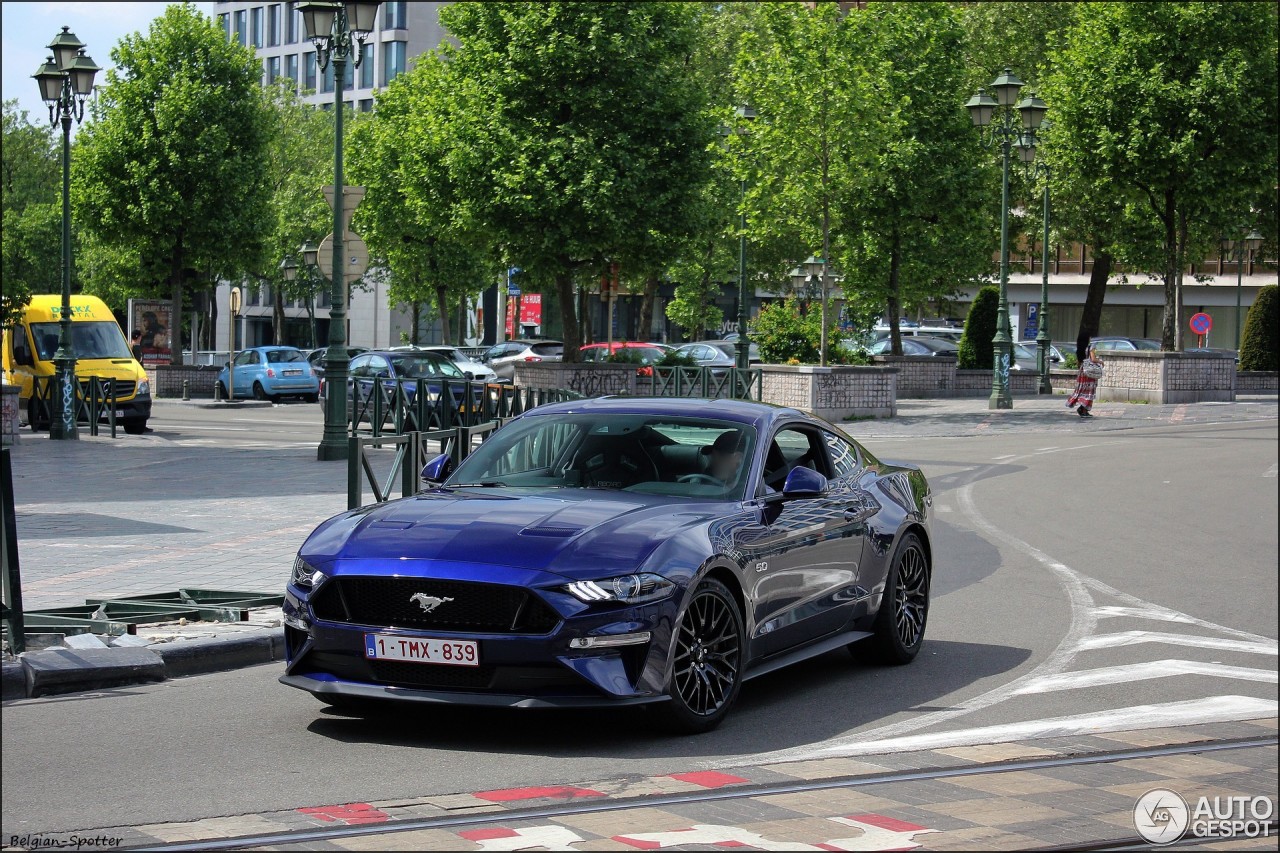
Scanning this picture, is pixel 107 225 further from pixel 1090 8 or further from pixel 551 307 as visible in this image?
pixel 551 307

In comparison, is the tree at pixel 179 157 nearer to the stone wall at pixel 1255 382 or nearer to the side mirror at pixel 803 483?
the stone wall at pixel 1255 382

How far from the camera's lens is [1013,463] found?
80.1ft

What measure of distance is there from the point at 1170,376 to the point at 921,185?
361 inches

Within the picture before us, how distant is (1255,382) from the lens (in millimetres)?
45188

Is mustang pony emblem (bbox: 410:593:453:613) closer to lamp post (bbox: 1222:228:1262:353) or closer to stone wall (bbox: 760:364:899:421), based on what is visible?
stone wall (bbox: 760:364:899:421)

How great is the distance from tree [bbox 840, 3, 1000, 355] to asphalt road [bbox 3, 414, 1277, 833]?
31.2 metres

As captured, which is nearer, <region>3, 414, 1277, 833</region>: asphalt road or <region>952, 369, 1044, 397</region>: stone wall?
<region>3, 414, 1277, 833</region>: asphalt road

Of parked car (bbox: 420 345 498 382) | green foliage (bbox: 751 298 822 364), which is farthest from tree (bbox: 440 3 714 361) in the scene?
parked car (bbox: 420 345 498 382)

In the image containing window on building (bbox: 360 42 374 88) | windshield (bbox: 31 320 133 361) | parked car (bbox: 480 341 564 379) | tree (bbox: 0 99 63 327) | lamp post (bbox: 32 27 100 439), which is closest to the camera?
lamp post (bbox: 32 27 100 439)

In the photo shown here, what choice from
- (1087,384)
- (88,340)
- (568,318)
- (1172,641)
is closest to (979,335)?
(1087,384)

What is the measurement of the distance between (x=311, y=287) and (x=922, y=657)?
7030cm

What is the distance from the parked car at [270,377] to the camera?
156 ft

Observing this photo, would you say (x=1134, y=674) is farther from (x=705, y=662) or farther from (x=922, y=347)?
(x=922, y=347)

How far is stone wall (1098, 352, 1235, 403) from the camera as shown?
3841cm
